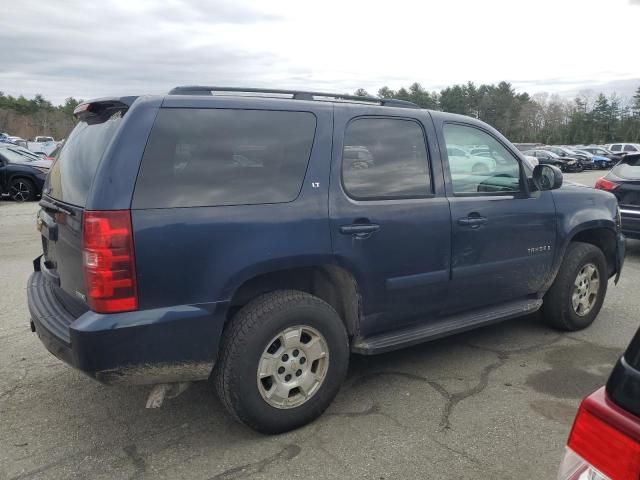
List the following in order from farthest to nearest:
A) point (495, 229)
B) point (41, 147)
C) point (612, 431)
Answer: point (41, 147)
point (495, 229)
point (612, 431)

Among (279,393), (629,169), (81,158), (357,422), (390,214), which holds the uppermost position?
(81,158)

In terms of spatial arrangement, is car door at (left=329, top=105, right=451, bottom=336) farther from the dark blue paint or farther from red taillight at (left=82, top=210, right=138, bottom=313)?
red taillight at (left=82, top=210, right=138, bottom=313)

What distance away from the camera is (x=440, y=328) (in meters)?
3.77

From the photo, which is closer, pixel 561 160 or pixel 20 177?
pixel 20 177

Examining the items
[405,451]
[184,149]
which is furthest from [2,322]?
[405,451]

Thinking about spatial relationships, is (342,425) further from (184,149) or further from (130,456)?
(184,149)

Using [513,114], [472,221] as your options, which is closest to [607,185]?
[472,221]

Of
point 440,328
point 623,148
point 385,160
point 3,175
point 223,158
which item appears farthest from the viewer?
point 623,148

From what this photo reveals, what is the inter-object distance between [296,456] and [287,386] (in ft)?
1.25

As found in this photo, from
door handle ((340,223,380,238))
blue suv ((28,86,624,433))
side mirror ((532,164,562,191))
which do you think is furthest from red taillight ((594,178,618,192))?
door handle ((340,223,380,238))

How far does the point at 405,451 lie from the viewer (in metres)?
2.92

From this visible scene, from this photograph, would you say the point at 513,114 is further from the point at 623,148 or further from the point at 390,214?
the point at 390,214

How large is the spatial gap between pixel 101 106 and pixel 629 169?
26.5 ft

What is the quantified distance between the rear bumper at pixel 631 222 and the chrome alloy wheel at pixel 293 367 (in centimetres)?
659
